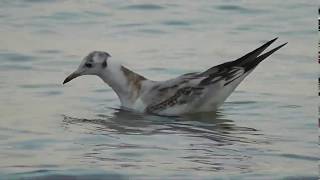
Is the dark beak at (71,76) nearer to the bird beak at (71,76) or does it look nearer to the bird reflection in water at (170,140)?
the bird beak at (71,76)

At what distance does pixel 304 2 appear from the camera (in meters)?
15.4

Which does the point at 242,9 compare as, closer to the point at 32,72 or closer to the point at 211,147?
the point at 32,72

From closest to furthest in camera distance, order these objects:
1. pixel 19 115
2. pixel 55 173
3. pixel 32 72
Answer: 1. pixel 55 173
2. pixel 19 115
3. pixel 32 72

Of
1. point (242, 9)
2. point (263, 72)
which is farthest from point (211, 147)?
point (242, 9)

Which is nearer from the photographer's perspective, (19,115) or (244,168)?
(244,168)

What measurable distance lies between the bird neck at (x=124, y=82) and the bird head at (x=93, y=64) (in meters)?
0.08

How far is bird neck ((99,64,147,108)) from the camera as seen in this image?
11.1 metres

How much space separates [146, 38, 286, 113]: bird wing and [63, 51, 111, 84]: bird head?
713 mm

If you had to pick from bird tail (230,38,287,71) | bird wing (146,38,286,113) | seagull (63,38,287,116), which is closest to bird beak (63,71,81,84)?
seagull (63,38,287,116)

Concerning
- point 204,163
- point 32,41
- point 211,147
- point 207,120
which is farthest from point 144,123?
point 32,41

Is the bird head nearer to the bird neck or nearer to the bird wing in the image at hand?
the bird neck

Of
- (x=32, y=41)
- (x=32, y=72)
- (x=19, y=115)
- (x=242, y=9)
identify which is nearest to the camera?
(x=19, y=115)

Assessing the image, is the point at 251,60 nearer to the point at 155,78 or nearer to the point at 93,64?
the point at 155,78

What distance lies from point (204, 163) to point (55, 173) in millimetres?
1160
